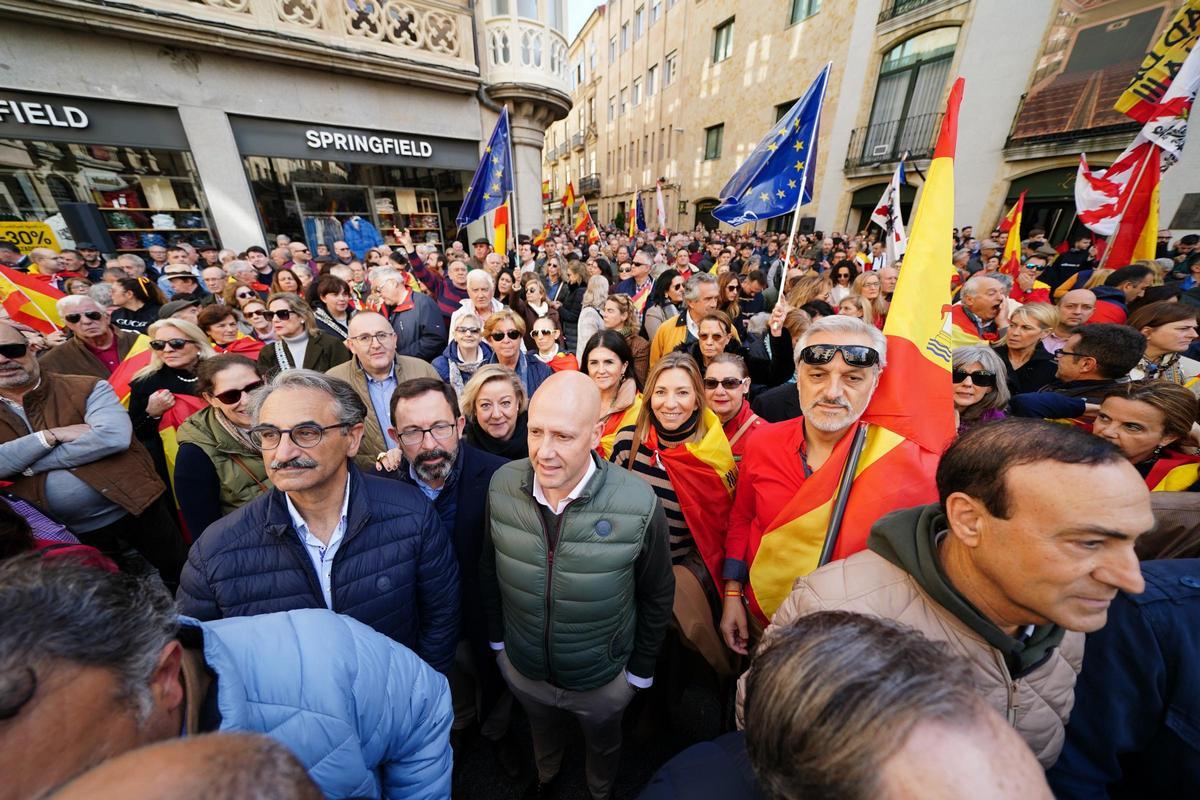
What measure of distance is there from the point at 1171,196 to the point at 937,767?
16.5 meters

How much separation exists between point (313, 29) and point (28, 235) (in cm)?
620

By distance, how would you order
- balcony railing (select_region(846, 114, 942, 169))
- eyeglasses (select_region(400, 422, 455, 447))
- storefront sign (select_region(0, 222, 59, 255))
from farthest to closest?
balcony railing (select_region(846, 114, 942, 169)) < storefront sign (select_region(0, 222, 59, 255)) < eyeglasses (select_region(400, 422, 455, 447))

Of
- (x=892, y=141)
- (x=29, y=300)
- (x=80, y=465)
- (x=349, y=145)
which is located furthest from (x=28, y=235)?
(x=892, y=141)

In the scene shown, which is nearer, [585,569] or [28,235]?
[585,569]

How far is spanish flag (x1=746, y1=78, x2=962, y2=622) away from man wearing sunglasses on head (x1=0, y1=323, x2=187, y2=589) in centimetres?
359

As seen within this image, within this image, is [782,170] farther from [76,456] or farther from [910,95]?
[910,95]

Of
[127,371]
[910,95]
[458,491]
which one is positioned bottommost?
[458,491]

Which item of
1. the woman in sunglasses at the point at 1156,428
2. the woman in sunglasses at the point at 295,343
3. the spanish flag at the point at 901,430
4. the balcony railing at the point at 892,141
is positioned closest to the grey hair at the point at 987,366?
the woman in sunglasses at the point at 1156,428

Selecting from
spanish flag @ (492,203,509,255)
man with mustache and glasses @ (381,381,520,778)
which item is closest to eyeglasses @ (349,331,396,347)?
man with mustache and glasses @ (381,381,520,778)

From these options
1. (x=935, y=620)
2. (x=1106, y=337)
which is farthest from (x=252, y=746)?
(x=1106, y=337)

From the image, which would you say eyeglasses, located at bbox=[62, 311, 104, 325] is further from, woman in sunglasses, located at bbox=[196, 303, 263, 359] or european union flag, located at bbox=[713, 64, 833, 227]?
european union flag, located at bbox=[713, 64, 833, 227]

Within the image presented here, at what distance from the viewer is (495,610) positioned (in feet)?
6.73

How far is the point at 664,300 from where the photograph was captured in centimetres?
593

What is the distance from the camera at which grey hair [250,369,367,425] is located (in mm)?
1586
